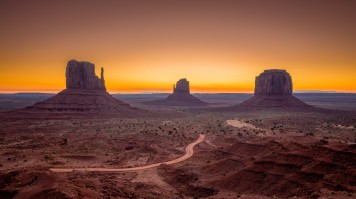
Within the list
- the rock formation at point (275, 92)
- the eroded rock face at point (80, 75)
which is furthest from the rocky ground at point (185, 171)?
the rock formation at point (275, 92)

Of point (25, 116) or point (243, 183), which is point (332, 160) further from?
point (25, 116)

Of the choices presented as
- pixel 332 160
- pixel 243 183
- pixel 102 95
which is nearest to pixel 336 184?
pixel 332 160

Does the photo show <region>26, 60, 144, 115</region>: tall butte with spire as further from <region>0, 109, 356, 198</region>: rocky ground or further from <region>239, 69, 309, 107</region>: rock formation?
<region>239, 69, 309, 107</region>: rock formation

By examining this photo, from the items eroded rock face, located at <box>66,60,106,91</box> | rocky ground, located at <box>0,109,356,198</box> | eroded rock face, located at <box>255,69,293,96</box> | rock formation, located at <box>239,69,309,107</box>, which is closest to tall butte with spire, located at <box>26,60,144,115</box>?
eroded rock face, located at <box>66,60,106,91</box>

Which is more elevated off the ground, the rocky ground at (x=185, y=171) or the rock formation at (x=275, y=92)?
the rock formation at (x=275, y=92)

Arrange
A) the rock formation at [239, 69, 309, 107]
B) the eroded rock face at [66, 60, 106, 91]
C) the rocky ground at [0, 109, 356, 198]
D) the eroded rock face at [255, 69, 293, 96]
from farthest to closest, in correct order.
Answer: the eroded rock face at [255, 69, 293, 96], the rock formation at [239, 69, 309, 107], the eroded rock face at [66, 60, 106, 91], the rocky ground at [0, 109, 356, 198]

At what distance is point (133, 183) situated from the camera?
2750cm

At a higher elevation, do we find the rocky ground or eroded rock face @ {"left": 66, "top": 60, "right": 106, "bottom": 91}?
eroded rock face @ {"left": 66, "top": 60, "right": 106, "bottom": 91}

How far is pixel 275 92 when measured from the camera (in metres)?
142

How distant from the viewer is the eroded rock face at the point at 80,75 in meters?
111

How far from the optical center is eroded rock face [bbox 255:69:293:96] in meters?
142

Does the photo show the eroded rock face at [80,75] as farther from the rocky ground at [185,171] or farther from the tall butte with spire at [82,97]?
the rocky ground at [185,171]

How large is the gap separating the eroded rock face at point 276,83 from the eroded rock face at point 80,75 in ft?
311

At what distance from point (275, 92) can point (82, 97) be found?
4046 inches
